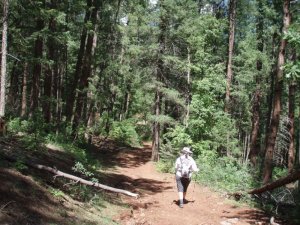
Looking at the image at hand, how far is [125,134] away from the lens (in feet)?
111

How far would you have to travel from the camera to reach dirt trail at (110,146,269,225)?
465 inches

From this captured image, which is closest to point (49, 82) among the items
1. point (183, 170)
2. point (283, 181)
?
point (183, 170)

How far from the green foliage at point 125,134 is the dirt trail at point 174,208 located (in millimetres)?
13765

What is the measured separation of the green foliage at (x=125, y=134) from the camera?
33.4 meters

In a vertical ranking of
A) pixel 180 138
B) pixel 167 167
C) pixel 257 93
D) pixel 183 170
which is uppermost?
pixel 257 93

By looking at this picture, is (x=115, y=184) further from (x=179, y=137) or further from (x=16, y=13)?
(x=16, y=13)

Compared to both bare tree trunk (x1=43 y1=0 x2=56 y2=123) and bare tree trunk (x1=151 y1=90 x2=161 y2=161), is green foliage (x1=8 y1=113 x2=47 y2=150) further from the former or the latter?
bare tree trunk (x1=151 y1=90 x2=161 y2=161)

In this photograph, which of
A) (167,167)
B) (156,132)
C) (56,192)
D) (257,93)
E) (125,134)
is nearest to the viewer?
(56,192)

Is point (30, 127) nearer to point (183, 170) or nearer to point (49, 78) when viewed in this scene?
point (49, 78)

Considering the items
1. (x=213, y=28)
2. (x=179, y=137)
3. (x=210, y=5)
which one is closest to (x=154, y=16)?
(x=213, y=28)

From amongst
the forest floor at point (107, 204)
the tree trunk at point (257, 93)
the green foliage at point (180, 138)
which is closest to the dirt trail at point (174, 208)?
the forest floor at point (107, 204)

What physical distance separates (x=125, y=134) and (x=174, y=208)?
20.9 meters

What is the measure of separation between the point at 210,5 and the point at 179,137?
576 inches

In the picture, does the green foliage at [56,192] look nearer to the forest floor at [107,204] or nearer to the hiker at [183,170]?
the forest floor at [107,204]
